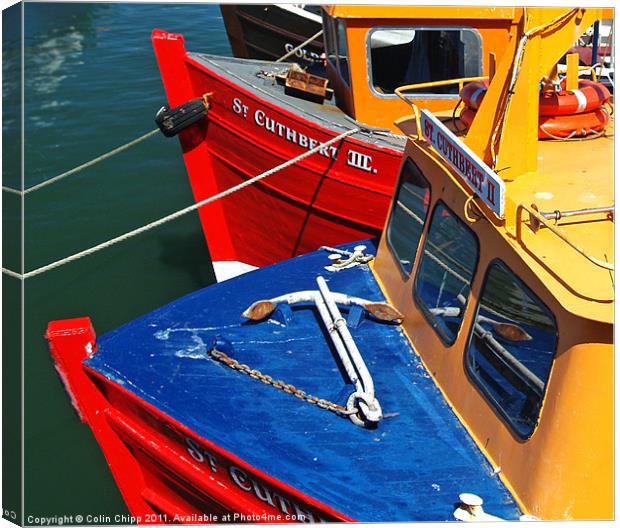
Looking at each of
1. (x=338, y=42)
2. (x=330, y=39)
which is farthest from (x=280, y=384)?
(x=330, y=39)

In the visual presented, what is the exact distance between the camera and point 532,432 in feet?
15.7

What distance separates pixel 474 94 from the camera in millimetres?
5859

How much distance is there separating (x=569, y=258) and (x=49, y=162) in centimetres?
1135

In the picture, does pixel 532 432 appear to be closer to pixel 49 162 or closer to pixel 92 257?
pixel 92 257

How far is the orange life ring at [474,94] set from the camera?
5.83 metres

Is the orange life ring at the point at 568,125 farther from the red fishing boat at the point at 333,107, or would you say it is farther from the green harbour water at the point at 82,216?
the green harbour water at the point at 82,216

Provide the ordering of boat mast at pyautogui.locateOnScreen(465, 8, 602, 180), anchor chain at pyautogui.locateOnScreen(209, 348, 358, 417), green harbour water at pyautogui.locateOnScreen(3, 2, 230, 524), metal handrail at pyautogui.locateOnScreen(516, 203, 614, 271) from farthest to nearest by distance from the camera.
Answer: green harbour water at pyautogui.locateOnScreen(3, 2, 230, 524), anchor chain at pyautogui.locateOnScreen(209, 348, 358, 417), boat mast at pyautogui.locateOnScreen(465, 8, 602, 180), metal handrail at pyautogui.locateOnScreen(516, 203, 614, 271)

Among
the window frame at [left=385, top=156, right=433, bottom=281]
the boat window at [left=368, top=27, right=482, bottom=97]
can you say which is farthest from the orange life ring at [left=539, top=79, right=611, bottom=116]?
the boat window at [left=368, top=27, right=482, bottom=97]

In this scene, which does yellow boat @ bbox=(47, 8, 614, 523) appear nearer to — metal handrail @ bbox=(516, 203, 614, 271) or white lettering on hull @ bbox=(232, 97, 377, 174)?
metal handrail @ bbox=(516, 203, 614, 271)

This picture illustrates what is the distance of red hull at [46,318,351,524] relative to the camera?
207 inches

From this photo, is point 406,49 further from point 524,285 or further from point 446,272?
point 524,285

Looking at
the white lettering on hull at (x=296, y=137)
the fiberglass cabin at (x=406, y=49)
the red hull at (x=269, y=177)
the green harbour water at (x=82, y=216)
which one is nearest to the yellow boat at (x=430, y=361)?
the green harbour water at (x=82, y=216)

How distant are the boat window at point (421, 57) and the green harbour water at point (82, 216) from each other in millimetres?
3622

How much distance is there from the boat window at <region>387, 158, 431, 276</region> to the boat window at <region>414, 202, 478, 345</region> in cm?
20
